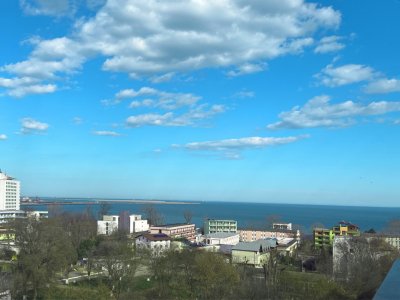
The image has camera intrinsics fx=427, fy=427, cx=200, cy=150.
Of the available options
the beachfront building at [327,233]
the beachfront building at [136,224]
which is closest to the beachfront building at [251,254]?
the beachfront building at [327,233]

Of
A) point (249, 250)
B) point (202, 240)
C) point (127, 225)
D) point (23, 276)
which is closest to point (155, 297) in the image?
point (23, 276)

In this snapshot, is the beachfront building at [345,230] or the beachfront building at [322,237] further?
the beachfront building at [322,237]

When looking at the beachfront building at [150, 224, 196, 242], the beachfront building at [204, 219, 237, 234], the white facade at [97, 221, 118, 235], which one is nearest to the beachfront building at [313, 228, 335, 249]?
the beachfront building at [150, 224, 196, 242]

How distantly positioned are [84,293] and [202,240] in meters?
26.5

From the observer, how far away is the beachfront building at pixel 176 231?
45303mm

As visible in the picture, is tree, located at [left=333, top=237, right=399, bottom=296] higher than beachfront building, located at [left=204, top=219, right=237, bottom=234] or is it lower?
higher

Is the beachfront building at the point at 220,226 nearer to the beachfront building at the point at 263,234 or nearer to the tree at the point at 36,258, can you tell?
the beachfront building at the point at 263,234

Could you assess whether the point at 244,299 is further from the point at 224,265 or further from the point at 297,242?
the point at 297,242

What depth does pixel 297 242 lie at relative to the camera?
1711 inches

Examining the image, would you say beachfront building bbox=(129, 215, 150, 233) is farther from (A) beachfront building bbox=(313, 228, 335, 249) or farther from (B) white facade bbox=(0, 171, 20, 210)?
(B) white facade bbox=(0, 171, 20, 210)

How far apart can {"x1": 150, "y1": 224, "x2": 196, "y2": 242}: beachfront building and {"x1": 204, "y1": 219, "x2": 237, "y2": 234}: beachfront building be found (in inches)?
164

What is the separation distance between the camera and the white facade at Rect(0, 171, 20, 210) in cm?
6575

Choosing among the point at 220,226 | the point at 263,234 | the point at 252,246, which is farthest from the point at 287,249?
the point at 220,226

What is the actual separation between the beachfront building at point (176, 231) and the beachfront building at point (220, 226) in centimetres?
418
